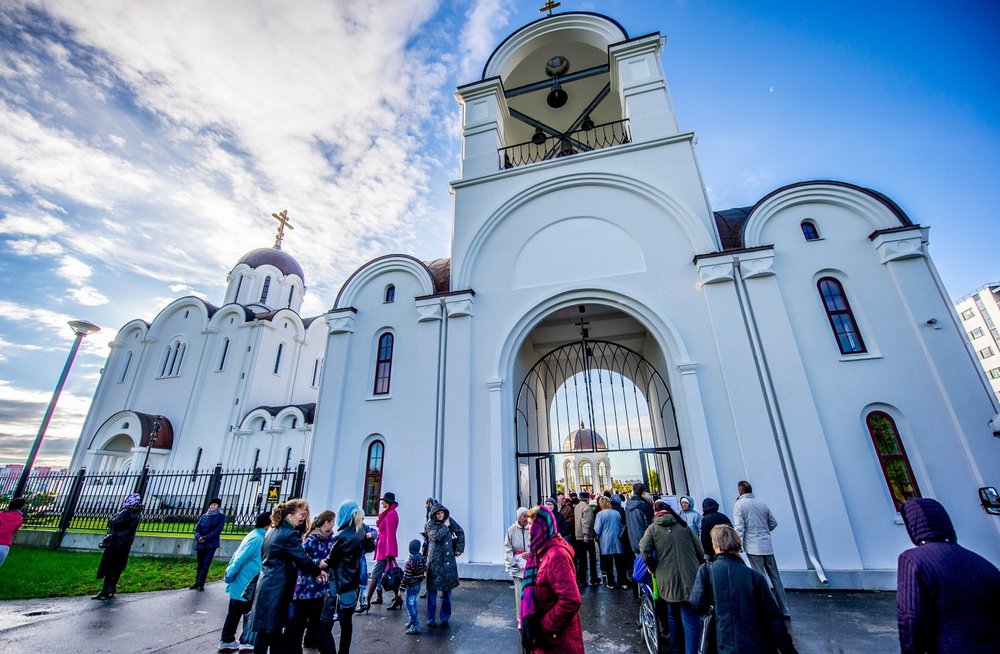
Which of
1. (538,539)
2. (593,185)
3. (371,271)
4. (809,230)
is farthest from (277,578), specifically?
(809,230)

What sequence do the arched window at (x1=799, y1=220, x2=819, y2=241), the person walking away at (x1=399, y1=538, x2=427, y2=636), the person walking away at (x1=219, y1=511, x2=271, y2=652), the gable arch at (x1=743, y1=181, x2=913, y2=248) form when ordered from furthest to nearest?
the arched window at (x1=799, y1=220, x2=819, y2=241) → the gable arch at (x1=743, y1=181, x2=913, y2=248) → the person walking away at (x1=399, y1=538, x2=427, y2=636) → the person walking away at (x1=219, y1=511, x2=271, y2=652)

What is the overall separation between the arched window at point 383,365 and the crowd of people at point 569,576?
15.8ft

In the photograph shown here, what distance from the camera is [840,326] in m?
8.80

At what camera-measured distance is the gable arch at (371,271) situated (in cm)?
1228

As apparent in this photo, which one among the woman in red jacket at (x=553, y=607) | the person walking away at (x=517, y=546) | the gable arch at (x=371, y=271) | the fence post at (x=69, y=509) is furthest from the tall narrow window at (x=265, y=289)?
the woman in red jacket at (x=553, y=607)

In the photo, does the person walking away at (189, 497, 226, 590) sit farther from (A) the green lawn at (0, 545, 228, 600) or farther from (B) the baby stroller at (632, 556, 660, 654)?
(B) the baby stroller at (632, 556, 660, 654)

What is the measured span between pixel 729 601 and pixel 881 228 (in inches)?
398

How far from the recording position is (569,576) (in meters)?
2.82

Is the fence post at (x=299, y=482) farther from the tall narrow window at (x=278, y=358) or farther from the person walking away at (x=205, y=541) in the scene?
the tall narrow window at (x=278, y=358)

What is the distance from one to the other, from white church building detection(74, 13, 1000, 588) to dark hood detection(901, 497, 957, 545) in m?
5.76

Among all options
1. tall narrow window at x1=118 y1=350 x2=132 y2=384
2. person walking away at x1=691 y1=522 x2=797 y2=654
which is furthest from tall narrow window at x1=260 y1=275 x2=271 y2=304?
person walking away at x1=691 y1=522 x2=797 y2=654

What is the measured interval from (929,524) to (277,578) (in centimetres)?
513

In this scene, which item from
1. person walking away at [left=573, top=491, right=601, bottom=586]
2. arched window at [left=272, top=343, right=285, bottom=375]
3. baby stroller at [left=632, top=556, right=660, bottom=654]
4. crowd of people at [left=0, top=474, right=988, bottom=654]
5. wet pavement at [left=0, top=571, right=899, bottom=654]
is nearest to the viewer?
crowd of people at [left=0, top=474, right=988, bottom=654]

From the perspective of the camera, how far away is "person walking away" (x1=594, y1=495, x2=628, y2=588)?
7.55m
